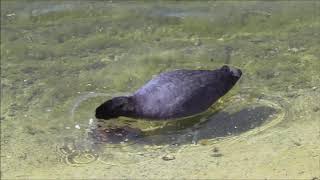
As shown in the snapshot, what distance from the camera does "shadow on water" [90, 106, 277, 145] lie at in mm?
5684

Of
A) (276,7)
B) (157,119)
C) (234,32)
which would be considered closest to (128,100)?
(157,119)

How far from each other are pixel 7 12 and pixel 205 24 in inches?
105

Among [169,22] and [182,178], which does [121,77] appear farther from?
[182,178]

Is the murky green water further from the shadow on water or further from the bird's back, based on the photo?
the bird's back

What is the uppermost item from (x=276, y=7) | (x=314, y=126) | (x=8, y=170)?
(x=276, y=7)

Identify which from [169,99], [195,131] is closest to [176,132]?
[195,131]

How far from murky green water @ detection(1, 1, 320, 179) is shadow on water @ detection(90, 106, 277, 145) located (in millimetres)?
16

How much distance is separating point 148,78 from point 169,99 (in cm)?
109

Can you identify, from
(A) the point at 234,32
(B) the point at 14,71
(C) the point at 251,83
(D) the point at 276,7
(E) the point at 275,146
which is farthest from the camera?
(D) the point at 276,7

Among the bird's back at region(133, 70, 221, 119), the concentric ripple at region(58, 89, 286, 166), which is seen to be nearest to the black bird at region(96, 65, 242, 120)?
the bird's back at region(133, 70, 221, 119)

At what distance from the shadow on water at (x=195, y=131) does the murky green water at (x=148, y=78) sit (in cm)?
2

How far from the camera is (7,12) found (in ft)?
28.8

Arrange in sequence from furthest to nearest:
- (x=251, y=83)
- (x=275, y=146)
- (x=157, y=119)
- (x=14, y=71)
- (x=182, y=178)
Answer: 1. (x=14, y=71)
2. (x=251, y=83)
3. (x=157, y=119)
4. (x=275, y=146)
5. (x=182, y=178)

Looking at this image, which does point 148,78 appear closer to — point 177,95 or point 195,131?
point 177,95
